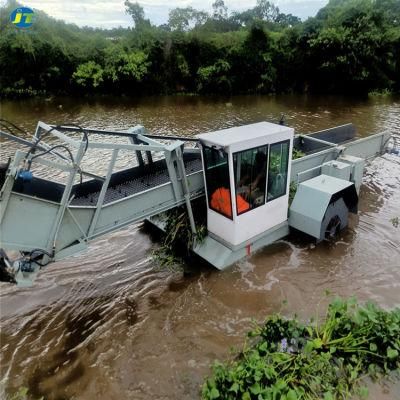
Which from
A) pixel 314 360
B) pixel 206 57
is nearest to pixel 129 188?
pixel 314 360

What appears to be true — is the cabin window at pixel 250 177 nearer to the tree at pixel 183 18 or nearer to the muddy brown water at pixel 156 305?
the muddy brown water at pixel 156 305

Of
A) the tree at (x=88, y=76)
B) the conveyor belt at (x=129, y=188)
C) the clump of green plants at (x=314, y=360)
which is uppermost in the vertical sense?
the tree at (x=88, y=76)

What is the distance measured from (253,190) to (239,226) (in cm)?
60

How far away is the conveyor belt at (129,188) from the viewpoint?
195 inches

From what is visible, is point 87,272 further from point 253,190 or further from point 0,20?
point 0,20

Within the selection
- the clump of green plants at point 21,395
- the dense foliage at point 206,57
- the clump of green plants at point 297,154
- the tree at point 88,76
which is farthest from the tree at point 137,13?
the clump of green plants at point 21,395

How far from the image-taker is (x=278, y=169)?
532cm

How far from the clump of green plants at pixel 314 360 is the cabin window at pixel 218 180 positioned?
1.82 meters

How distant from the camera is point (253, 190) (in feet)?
16.8

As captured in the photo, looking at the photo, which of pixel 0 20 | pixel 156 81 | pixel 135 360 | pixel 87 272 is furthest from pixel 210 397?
pixel 0 20

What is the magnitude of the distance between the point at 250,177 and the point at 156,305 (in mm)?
2402

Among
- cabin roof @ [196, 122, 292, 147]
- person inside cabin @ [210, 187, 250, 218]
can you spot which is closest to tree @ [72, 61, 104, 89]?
cabin roof @ [196, 122, 292, 147]

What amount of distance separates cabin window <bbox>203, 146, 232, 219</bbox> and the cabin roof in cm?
A: 14

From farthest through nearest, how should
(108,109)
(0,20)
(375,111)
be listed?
(0,20), (108,109), (375,111)
